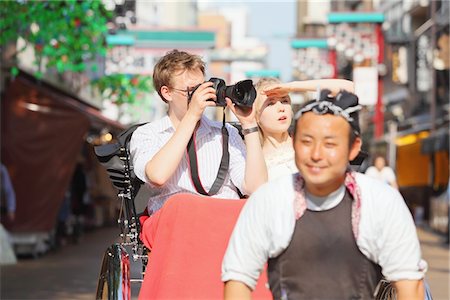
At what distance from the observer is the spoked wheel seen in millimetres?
5312

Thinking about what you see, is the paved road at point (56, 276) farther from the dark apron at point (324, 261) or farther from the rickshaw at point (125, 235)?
the dark apron at point (324, 261)

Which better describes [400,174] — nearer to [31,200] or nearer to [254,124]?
[31,200]

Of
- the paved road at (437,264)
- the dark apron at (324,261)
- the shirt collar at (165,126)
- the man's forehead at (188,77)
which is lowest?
the paved road at (437,264)

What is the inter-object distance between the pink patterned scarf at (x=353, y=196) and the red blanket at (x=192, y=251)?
1.04 meters

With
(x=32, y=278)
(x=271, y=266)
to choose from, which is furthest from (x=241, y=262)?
(x=32, y=278)

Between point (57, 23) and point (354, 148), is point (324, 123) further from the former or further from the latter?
point (57, 23)

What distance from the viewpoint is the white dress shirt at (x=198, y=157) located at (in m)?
5.61

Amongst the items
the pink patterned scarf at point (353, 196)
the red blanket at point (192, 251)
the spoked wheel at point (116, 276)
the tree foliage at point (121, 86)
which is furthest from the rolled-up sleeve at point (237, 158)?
the tree foliage at point (121, 86)

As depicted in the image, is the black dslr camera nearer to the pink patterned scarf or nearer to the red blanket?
the red blanket

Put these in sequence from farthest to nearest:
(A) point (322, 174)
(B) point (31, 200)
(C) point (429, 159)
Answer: (C) point (429, 159)
(B) point (31, 200)
(A) point (322, 174)

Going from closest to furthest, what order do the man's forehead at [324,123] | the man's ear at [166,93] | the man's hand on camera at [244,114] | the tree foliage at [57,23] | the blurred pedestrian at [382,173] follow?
the man's forehead at [324,123], the man's hand on camera at [244,114], the man's ear at [166,93], the tree foliage at [57,23], the blurred pedestrian at [382,173]

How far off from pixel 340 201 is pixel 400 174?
3504cm

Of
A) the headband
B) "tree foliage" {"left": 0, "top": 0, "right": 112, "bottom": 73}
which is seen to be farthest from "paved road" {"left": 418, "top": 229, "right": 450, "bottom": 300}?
the headband

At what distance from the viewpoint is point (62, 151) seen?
1858 cm
